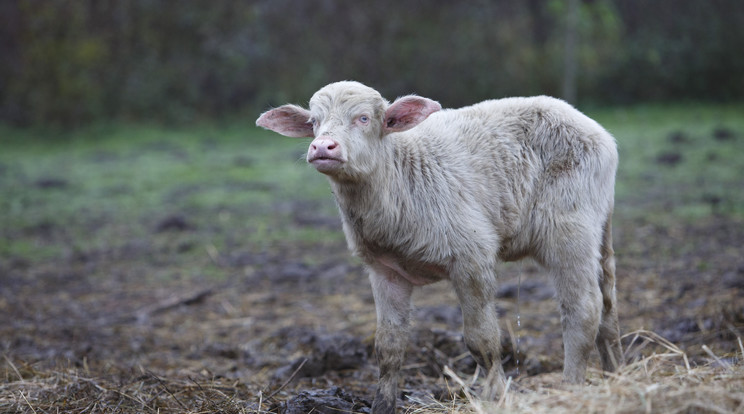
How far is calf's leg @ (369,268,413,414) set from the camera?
4.51m

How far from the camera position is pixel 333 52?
19.7 metres

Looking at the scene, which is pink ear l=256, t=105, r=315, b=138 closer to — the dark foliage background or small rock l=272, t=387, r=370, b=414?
small rock l=272, t=387, r=370, b=414

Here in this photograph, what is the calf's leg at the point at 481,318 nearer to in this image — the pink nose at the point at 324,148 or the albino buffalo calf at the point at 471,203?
the albino buffalo calf at the point at 471,203

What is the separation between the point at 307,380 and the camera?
537 centimetres

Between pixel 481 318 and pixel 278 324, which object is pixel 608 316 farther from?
pixel 278 324

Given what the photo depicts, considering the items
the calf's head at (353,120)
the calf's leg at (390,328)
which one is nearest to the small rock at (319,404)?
the calf's leg at (390,328)

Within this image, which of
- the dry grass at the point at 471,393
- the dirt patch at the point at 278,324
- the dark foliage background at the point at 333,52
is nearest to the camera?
the dry grass at the point at 471,393

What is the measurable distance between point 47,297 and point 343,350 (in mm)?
3820

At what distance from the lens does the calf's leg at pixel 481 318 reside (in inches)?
173

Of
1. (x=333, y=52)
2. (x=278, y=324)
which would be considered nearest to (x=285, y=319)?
(x=278, y=324)

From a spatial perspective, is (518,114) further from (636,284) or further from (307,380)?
(636,284)

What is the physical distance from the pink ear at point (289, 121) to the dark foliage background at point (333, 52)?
14.5 meters

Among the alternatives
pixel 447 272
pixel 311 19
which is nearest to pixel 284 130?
pixel 447 272

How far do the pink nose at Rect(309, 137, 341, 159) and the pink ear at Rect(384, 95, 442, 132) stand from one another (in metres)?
0.51
